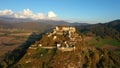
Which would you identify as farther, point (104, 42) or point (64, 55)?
point (104, 42)

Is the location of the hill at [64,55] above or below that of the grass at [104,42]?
above

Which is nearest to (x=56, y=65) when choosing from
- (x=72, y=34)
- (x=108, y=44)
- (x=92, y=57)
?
(x=92, y=57)

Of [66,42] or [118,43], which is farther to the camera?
[118,43]

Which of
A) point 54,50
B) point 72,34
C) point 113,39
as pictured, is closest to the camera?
point 54,50

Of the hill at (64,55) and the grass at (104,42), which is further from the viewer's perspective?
the grass at (104,42)

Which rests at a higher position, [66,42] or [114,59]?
[66,42]

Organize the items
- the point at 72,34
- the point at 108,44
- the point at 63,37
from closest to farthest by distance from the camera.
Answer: the point at 63,37, the point at 72,34, the point at 108,44

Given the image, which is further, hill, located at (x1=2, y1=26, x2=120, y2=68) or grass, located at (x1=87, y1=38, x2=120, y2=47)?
grass, located at (x1=87, y1=38, x2=120, y2=47)

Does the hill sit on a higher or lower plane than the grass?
higher

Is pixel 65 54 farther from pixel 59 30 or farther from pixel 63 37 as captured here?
pixel 59 30

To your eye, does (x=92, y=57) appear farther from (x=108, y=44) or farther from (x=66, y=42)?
(x=108, y=44)

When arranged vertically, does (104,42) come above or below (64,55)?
below
